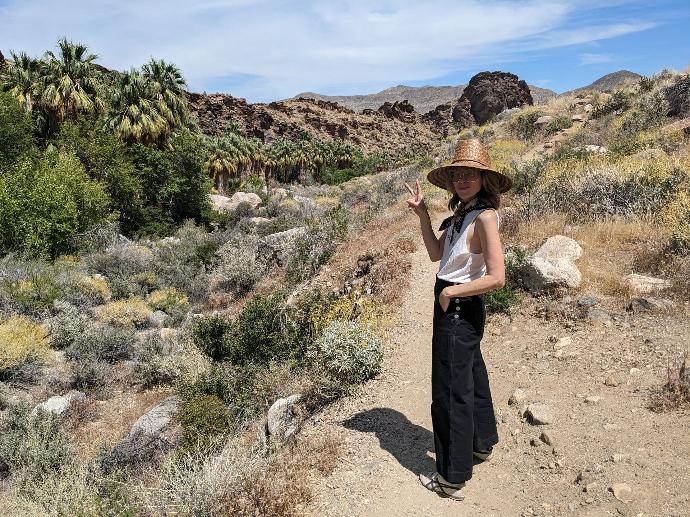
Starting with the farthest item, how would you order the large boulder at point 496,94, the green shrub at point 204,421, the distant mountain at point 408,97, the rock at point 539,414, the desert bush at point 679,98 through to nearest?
the distant mountain at point 408,97
the large boulder at point 496,94
the desert bush at point 679,98
the green shrub at point 204,421
the rock at point 539,414

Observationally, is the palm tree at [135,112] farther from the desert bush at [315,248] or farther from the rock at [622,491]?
the rock at [622,491]

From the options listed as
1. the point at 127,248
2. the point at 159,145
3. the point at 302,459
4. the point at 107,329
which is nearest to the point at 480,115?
the point at 159,145

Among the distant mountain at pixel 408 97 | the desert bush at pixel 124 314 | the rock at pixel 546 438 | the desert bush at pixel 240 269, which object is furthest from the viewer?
the distant mountain at pixel 408 97

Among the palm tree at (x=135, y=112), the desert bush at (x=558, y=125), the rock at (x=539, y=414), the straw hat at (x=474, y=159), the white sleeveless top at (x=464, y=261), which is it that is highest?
the palm tree at (x=135, y=112)

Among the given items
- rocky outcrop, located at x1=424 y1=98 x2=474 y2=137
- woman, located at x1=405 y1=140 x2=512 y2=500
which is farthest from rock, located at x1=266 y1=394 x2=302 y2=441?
rocky outcrop, located at x1=424 y1=98 x2=474 y2=137

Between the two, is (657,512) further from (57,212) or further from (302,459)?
(57,212)

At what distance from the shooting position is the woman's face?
331cm

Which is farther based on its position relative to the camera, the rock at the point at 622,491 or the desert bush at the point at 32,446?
the desert bush at the point at 32,446

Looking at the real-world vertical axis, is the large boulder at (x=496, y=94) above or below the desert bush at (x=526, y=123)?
above

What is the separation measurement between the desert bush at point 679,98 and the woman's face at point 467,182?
17051mm

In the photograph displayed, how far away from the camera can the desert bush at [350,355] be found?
5496mm

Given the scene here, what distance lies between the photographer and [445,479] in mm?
3525

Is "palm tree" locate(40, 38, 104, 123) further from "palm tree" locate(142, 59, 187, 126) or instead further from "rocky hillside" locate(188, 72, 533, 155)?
"rocky hillside" locate(188, 72, 533, 155)

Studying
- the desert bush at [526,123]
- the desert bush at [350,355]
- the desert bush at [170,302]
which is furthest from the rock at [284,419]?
the desert bush at [526,123]
